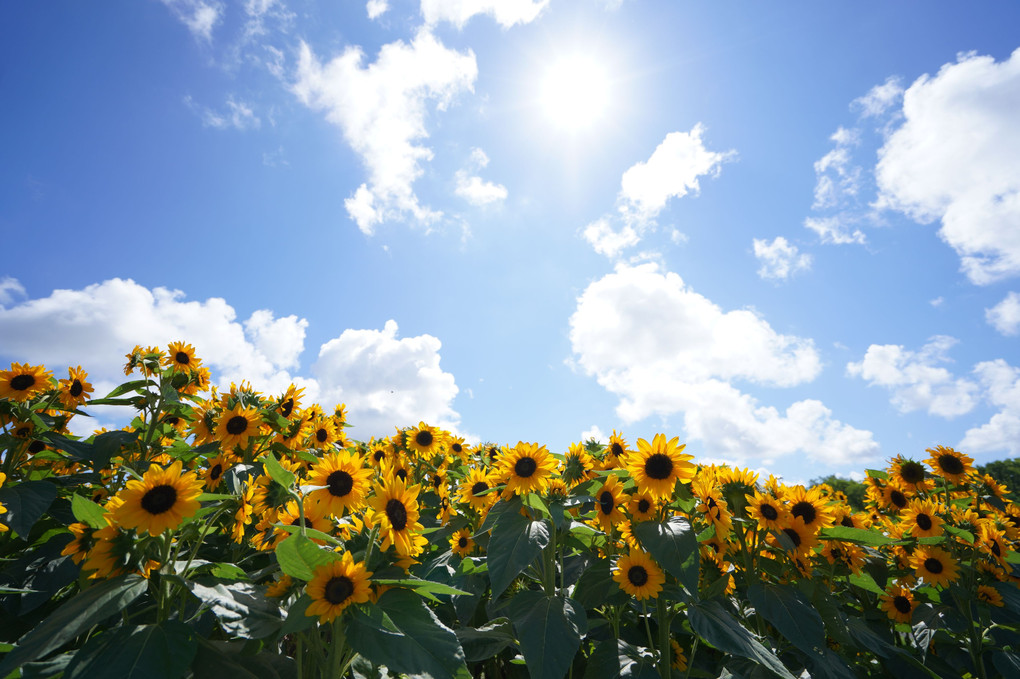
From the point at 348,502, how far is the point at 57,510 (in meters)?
2.30

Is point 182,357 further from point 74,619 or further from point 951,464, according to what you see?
point 951,464

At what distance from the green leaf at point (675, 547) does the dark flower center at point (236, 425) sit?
11.1 ft

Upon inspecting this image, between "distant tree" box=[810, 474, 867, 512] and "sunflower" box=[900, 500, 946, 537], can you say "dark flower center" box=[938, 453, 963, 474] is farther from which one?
"distant tree" box=[810, 474, 867, 512]

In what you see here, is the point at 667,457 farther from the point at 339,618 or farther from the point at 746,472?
the point at 339,618

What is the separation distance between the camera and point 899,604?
4391 millimetres

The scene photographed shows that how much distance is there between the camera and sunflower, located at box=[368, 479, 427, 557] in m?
2.07

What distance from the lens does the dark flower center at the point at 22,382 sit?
434 cm

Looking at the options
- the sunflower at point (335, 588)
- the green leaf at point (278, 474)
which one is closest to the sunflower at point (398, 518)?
the sunflower at point (335, 588)

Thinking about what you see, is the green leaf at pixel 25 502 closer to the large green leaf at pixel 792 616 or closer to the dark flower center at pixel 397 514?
the dark flower center at pixel 397 514

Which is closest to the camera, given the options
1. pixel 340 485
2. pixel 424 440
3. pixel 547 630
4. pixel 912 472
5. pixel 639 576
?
pixel 547 630

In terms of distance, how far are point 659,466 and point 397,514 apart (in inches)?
73.0

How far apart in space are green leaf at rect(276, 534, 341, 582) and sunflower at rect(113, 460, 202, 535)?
55 cm

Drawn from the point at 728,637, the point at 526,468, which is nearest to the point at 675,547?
the point at 728,637

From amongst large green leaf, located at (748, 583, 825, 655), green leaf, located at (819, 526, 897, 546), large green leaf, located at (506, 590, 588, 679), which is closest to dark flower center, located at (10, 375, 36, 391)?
large green leaf, located at (506, 590, 588, 679)
